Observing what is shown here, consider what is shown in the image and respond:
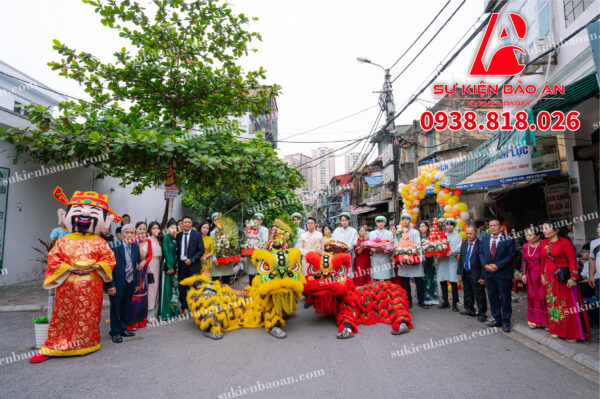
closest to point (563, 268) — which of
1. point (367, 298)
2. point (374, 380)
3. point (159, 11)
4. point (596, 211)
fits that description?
point (367, 298)

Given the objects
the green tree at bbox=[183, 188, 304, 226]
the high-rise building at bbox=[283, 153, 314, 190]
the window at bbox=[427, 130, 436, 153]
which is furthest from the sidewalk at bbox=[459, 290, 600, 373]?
the window at bbox=[427, 130, 436, 153]

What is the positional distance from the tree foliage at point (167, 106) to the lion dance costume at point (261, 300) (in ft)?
8.00

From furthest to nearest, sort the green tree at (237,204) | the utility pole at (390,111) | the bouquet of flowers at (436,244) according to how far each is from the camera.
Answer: the green tree at (237,204)
the utility pole at (390,111)
the bouquet of flowers at (436,244)

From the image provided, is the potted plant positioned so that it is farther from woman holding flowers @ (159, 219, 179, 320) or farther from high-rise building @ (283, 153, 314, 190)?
high-rise building @ (283, 153, 314, 190)

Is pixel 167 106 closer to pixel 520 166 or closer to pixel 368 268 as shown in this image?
pixel 368 268

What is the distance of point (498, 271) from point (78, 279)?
616cm

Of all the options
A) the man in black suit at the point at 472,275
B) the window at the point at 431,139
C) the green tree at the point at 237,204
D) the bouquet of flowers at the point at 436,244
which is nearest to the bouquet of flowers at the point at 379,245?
the bouquet of flowers at the point at 436,244

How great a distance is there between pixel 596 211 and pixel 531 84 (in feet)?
11.2

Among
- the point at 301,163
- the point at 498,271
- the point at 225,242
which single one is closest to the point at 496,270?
the point at 498,271

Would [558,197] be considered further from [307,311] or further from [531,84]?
[307,311]

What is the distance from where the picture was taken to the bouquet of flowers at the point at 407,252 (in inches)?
264

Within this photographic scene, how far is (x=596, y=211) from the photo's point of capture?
25.8 ft

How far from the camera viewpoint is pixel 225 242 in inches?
290

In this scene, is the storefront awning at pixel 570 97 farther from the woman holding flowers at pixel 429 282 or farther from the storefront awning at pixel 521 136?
the woman holding flowers at pixel 429 282
